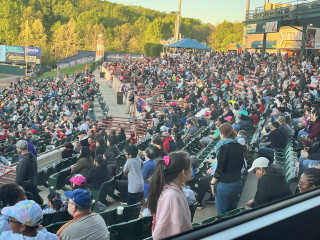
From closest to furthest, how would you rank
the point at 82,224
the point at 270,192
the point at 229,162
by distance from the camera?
the point at 270,192, the point at 82,224, the point at 229,162

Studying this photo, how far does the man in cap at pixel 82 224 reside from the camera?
2695mm

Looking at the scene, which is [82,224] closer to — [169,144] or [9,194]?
[9,194]

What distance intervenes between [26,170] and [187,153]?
10.9 ft

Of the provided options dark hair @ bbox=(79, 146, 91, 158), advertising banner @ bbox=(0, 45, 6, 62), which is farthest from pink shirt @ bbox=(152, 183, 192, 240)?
advertising banner @ bbox=(0, 45, 6, 62)

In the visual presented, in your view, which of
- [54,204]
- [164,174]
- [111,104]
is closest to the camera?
[164,174]

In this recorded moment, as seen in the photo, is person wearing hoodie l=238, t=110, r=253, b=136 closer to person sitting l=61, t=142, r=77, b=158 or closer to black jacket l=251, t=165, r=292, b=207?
person sitting l=61, t=142, r=77, b=158

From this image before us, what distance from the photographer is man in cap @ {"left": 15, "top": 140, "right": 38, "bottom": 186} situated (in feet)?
16.9

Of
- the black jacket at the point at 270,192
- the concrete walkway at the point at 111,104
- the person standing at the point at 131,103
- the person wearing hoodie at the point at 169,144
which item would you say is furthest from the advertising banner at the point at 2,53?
the black jacket at the point at 270,192

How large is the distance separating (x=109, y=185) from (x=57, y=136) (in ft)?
22.5

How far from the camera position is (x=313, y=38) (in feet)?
62.3

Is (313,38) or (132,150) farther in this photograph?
(313,38)

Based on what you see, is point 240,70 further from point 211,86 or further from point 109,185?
point 109,185

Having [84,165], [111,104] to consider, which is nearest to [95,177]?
[84,165]

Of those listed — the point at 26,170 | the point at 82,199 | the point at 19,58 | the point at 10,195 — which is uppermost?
the point at 82,199
